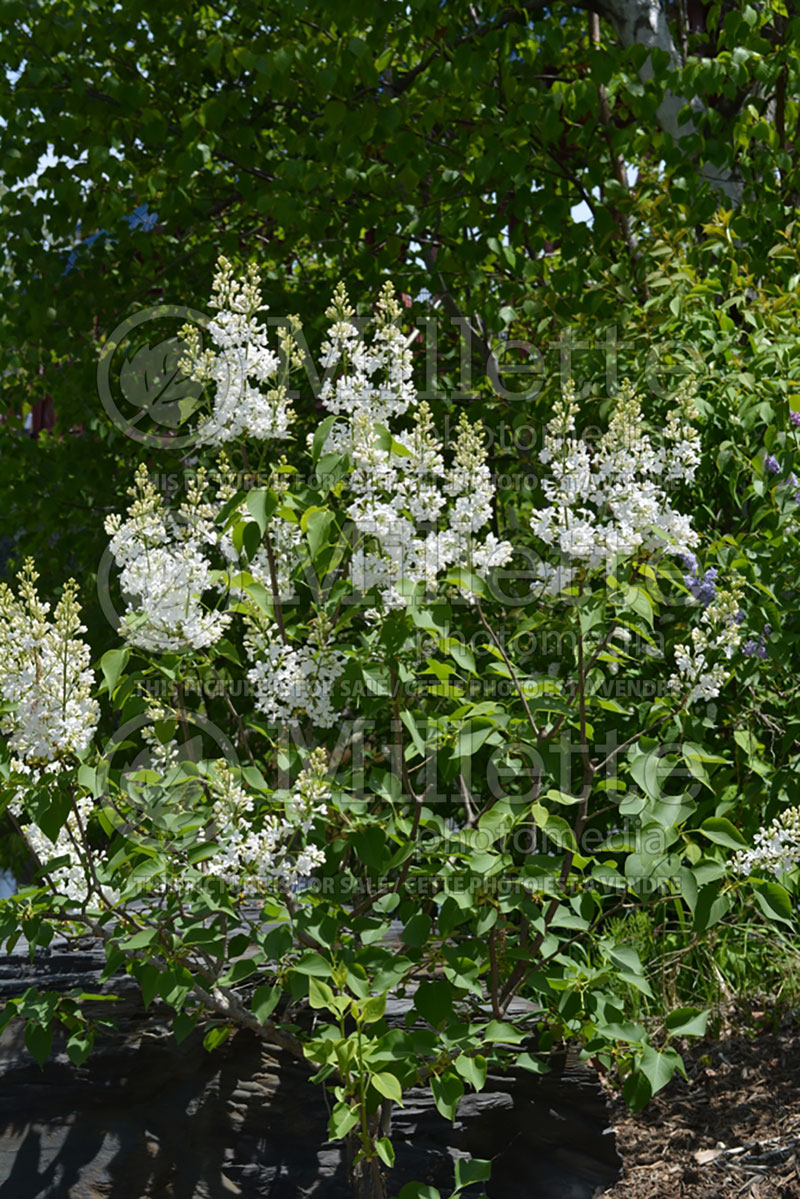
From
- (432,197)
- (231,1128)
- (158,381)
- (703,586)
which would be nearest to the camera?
(231,1128)

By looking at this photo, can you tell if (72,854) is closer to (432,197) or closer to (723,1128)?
(723,1128)

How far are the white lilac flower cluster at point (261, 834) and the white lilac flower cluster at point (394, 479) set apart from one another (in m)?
0.39

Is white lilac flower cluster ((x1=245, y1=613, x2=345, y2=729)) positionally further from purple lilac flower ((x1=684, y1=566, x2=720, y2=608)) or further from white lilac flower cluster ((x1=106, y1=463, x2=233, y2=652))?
purple lilac flower ((x1=684, y1=566, x2=720, y2=608))

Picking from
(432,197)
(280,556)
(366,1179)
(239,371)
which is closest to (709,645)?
(280,556)

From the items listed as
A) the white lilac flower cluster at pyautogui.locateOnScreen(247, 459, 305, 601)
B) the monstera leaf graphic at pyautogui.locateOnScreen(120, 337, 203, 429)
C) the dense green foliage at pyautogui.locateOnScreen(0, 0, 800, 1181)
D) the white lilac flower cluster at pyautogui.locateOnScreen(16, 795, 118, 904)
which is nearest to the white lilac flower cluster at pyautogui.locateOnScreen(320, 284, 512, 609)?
the dense green foliage at pyautogui.locateOnScreen(0, 0, 800, 1181)

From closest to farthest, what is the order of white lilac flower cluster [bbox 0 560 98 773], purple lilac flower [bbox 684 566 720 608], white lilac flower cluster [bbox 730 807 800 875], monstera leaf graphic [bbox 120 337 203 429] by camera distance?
1. white lilac flower cluster [bbox 0 560 98 773]
2. white lilac flower cluster [bbox 730 807 800 875]
3. purple lilac flower [bbox 684 566 720 608]
4. monstera leaf graphic [bbox 120 337 203 429]

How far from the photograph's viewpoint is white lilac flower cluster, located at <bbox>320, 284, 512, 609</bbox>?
85.0 inches

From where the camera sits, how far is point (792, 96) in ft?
14.1

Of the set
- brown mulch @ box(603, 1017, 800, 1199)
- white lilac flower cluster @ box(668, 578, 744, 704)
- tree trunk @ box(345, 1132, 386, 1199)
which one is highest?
white lilac flower cluster @ box(668, 578, 744, 704)

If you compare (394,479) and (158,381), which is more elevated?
(158,381)

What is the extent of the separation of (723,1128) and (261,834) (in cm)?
145

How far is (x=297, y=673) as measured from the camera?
2.36 metres

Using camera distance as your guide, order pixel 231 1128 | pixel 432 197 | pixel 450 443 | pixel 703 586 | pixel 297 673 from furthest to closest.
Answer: pixel 432 197 < pixel 450 443 < pixel 703 586 < pixel 231 1128 < pixel 297 673

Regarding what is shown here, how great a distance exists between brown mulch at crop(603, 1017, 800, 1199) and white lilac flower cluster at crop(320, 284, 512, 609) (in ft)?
4.98
